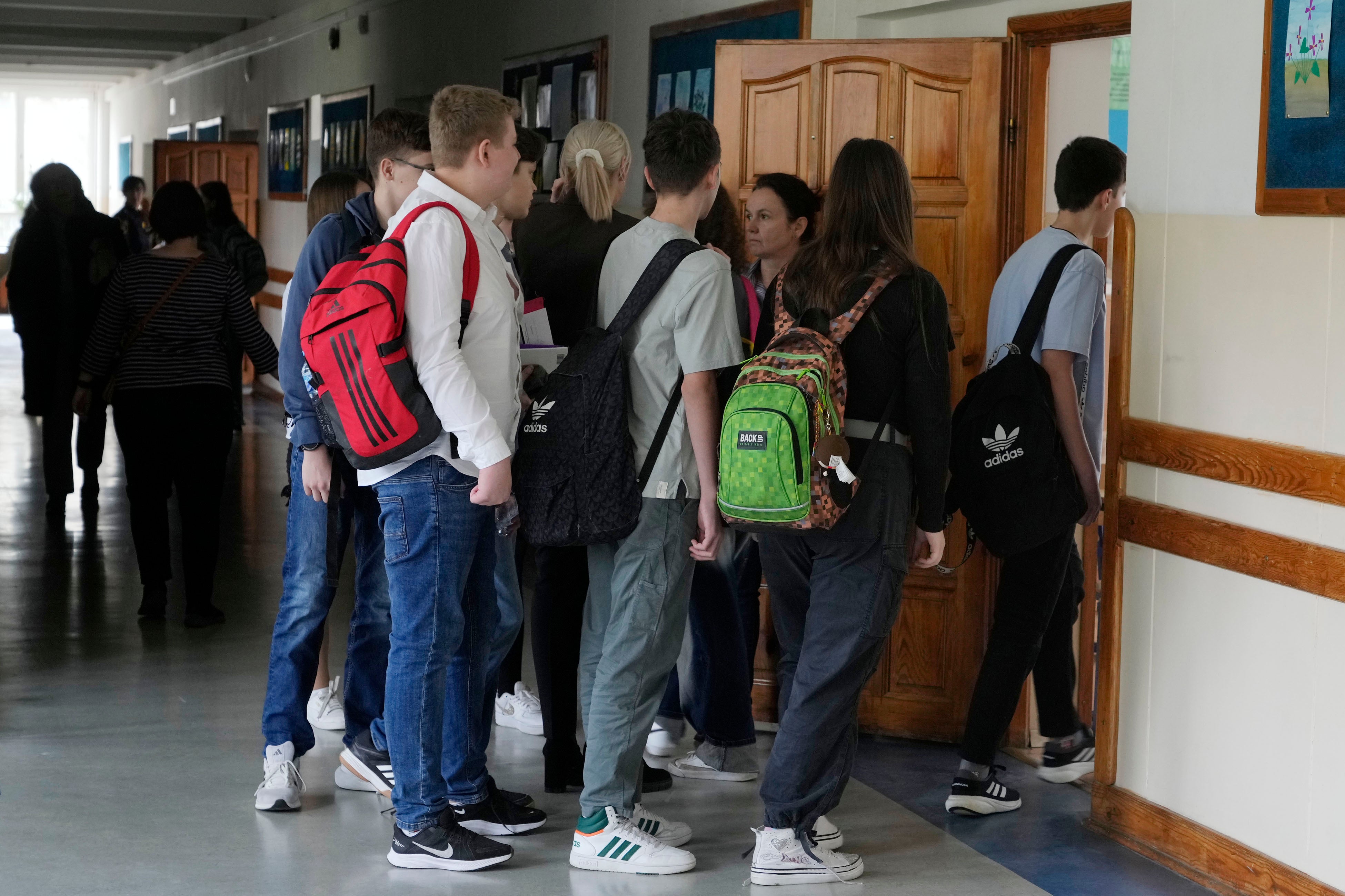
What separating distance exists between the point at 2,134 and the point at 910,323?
26791mm

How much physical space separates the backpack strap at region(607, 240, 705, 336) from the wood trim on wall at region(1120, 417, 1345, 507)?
115 centimetres

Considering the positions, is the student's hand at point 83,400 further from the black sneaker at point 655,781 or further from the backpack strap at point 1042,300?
the backpack strap at point 1042,300

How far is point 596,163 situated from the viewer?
3.56 m

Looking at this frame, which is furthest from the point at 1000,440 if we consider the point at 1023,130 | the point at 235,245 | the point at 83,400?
the point at 235,245

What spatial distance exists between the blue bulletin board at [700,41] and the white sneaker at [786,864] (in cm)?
284

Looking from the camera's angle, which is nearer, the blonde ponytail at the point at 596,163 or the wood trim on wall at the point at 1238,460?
the wood trim on wall at the point at 1238,460

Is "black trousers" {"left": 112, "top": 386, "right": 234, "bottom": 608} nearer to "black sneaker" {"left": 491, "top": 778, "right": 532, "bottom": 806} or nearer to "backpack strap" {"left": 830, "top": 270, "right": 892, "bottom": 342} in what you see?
"black sneaker" {"left": 491, "top": 778, "right": 532, "bottom": 806}

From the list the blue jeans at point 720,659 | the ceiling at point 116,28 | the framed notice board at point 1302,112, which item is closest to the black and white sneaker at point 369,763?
the blue jeans at point 720,659

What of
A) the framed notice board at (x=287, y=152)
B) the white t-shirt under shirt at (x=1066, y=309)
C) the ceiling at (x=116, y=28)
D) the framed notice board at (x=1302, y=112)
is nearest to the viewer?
the framed notice board at (x=1302, y=112)

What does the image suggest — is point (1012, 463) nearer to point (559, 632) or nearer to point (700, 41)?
point (559, 632)

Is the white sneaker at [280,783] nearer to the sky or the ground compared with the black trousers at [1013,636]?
nearer to the ground

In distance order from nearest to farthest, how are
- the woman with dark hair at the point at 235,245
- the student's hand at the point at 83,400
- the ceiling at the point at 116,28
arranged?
the student's hand at the point at 83,400
the woman with dark hair at the point at 235,245
the ceiling at the point at 116,28

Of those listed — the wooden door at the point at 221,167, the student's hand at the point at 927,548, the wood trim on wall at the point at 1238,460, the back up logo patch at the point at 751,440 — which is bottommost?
the student's hand at the point at 927,548

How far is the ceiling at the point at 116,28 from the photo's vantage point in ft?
43.8
